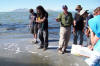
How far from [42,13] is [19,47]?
2005mm

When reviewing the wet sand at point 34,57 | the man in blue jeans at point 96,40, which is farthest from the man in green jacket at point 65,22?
the man in blue jeans at point 96,40

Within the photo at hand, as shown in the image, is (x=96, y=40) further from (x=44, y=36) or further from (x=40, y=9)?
(x=44, y=36)

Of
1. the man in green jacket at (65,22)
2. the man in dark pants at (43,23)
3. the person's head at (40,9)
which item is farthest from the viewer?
the man in dark pants at (43,23)

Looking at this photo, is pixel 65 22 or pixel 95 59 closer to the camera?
Result: pixel 95 59

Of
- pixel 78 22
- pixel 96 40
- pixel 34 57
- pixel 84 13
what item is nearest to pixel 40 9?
pixel 78 22

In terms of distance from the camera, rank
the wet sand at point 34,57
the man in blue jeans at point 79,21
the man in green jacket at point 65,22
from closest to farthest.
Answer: the wet sand at point 34,57 → the man in green jacket at point 65,22 → the man in blue jeans at point 79,21

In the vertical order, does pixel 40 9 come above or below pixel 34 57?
above

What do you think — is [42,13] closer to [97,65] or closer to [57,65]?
[57,65]

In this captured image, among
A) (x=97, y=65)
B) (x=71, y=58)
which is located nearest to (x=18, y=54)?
(x=71, y=58)

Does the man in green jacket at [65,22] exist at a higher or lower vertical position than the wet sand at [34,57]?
higher

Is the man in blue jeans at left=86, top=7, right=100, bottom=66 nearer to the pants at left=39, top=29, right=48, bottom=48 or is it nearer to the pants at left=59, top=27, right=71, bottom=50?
the pants at left=59, top=27, right=71, bottom=50

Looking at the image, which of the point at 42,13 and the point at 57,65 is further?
the point at 42,13

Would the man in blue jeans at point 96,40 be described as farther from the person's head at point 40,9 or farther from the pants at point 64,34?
the person's head at point 40,9

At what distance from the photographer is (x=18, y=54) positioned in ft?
29.9
